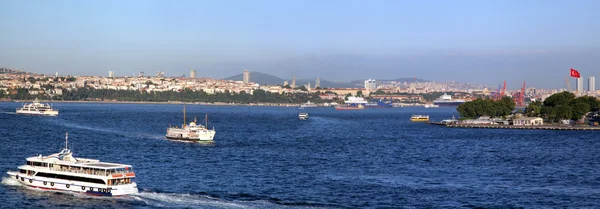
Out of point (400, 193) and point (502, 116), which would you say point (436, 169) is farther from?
point (502, 116)

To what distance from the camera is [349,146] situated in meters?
46.6

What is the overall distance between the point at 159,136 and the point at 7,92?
401 ft

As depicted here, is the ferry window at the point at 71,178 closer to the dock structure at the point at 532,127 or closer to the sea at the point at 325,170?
the sea at the point at 325,170

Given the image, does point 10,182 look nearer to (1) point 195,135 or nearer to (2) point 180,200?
(2) point 180,200

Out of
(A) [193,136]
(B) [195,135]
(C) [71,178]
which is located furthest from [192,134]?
(C) [71,178]

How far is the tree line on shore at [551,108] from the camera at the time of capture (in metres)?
73.2

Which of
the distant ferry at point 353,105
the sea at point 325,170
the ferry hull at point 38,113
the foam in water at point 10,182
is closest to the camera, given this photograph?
the sea at point 325,170

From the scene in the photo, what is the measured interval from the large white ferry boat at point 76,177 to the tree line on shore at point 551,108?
182 ft

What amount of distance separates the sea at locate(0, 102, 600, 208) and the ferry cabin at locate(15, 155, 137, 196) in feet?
1.28

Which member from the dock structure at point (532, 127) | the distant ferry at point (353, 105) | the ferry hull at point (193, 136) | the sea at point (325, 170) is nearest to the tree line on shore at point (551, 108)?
the dock structure at point (532, 127)

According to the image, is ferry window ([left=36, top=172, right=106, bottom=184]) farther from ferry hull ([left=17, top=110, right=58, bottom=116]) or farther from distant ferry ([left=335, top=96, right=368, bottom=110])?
distant ferry ([left=335, top=96, right=368, bottom=110])

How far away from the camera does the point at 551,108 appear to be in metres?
75.3

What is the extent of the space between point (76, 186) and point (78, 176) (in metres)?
0.31

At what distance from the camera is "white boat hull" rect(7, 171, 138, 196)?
24.8 metres
